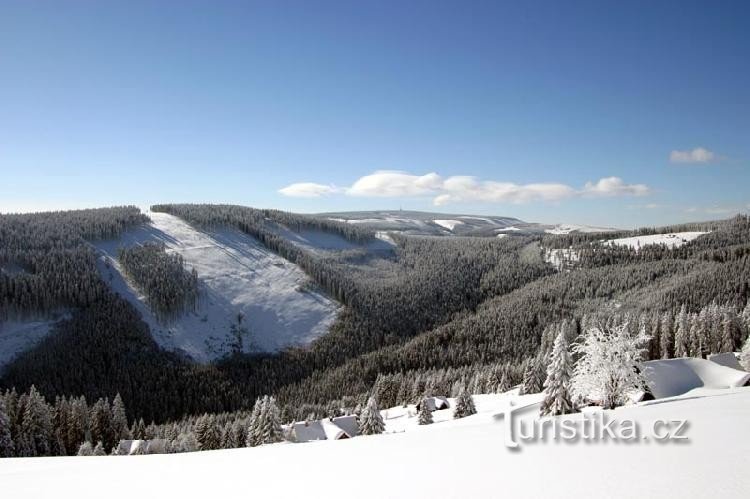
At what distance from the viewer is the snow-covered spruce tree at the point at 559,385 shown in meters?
45.8

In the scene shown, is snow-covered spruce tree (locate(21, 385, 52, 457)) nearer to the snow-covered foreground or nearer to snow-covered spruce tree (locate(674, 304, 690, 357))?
the snow-covered foreground

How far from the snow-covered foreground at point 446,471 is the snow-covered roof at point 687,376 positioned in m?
39.5

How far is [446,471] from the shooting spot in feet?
57.4

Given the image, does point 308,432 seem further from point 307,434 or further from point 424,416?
point 424,416

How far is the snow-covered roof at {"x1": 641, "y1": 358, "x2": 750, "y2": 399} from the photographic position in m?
59.7

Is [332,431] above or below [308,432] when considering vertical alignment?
above

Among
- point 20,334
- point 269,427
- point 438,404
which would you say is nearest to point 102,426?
point 269,427

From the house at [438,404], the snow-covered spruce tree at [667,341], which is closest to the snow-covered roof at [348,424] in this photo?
the house at [438,404]

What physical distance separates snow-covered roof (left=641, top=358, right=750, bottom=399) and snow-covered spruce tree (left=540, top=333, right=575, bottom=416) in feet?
47.7

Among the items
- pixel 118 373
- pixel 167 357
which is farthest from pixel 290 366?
pixel 118 373

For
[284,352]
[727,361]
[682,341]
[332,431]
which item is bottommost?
[284,352]

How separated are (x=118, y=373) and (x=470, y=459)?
495ft

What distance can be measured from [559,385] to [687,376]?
1177 inches

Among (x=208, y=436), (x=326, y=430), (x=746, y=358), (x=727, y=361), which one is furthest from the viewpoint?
(x=727, y=361)
